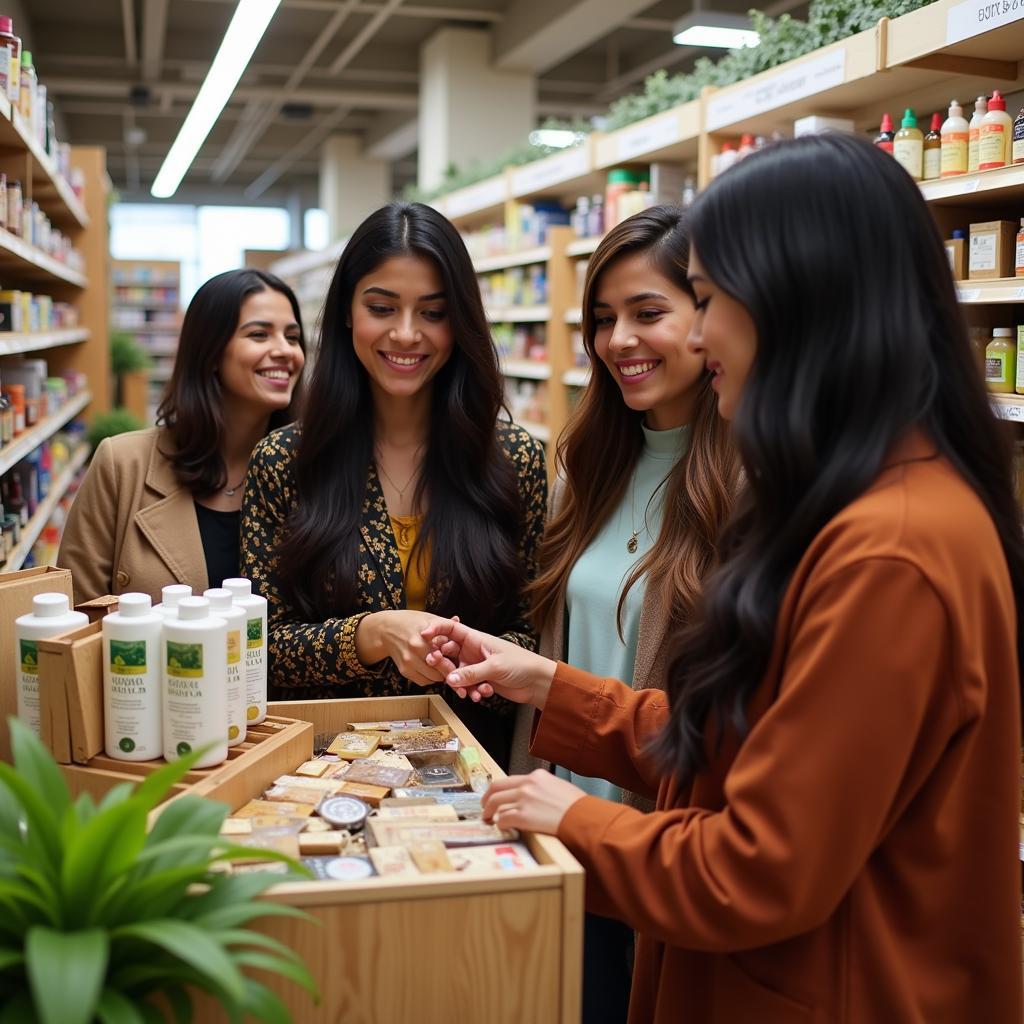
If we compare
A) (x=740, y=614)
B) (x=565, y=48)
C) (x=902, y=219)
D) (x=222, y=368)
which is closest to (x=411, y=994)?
(x=740, y=614)

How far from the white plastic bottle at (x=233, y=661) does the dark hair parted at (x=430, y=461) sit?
633 millimetres

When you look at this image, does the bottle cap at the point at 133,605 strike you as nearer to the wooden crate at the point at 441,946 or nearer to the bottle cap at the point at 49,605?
the bottle cap at the point at 49,605

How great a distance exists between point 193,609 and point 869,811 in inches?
36.3

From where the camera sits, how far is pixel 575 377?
6.39m

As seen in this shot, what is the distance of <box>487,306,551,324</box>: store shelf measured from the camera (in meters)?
6.84

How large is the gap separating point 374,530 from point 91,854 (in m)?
1.33

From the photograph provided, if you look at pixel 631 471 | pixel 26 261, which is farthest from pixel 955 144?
pixel 26 261

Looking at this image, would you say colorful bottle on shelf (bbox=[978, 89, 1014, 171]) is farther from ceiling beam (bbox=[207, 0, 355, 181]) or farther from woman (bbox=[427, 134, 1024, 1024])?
ceiling beam (bbox=[207, 0, 355, 181])

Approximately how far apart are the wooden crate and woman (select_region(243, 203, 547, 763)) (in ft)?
3.11

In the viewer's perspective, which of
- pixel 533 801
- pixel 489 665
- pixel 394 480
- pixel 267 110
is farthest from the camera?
pixel 267 110

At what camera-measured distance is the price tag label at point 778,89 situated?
12.4ft

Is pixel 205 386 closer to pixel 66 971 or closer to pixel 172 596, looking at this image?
pixel 172 596

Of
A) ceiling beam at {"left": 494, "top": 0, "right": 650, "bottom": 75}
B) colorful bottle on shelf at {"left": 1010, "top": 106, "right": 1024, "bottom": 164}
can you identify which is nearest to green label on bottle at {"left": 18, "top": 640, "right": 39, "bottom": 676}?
colorful bottle on shelf at {"left": 1010, "top": 106, "right": 1024, "bottom": 164}

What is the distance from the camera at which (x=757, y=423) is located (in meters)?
1.23
